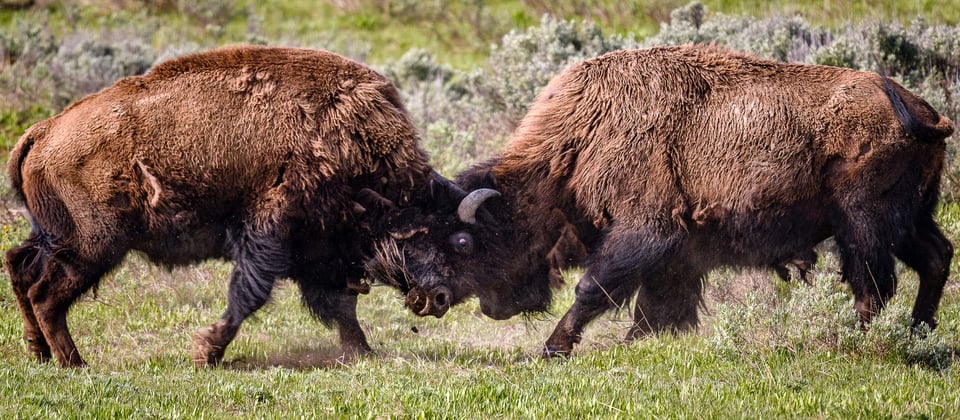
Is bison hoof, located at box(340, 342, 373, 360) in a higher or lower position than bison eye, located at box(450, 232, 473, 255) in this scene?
lower

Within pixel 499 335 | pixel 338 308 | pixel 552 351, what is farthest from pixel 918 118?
pixel 338 308

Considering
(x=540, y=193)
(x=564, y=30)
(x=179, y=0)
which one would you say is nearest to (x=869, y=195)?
(x=540, y=193)

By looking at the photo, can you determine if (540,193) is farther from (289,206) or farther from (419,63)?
(419,63)

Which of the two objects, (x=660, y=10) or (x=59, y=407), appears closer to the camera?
(x=59, y=407)

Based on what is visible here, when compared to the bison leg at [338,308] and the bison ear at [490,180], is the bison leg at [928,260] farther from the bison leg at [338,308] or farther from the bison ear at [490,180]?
the bison leg at [338,308]

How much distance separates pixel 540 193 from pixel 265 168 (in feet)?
5.97

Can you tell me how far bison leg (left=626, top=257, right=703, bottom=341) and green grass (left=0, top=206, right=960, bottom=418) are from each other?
287mm

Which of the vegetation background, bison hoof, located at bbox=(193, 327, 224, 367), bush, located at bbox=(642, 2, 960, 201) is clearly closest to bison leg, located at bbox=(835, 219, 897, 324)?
the vegetation background

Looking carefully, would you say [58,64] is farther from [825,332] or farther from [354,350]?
[825,332]

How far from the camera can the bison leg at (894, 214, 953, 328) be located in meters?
6.83

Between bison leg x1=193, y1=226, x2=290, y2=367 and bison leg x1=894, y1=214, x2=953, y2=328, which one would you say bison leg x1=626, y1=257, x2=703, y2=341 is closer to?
bison leg x1=894, y1=214, x2=953, y2=328

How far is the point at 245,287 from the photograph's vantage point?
21.7 feet

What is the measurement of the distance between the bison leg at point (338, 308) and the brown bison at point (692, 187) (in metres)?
0.43

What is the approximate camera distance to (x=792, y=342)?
6.30 meters
